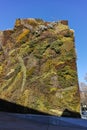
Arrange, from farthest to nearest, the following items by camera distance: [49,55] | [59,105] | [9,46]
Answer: [9,46], [49,55], [59,105]

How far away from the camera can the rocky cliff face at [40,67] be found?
14531 mm

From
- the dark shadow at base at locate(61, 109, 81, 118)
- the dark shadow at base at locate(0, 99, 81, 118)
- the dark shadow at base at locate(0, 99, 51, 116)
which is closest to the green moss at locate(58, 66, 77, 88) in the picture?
the dark shadow at base at locate(61, 109, 81, 118)

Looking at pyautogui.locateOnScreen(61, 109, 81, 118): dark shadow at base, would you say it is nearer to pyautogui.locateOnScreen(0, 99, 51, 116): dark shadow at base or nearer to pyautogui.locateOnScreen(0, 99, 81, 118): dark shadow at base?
pyautogui.locateOnScreen(0, 99, 81, 118): dark shadow at base

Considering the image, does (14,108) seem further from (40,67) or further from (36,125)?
(36,125)

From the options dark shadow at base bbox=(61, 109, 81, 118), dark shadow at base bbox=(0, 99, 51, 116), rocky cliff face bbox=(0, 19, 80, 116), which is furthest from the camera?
dark shadow at base bbox=(0, 99, 51, 116)

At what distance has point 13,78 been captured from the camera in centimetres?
1603

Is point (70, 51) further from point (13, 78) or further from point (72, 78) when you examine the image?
point (13, 78)

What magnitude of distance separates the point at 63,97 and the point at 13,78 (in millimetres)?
3316

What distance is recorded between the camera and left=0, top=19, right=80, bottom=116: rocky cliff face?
1453cm

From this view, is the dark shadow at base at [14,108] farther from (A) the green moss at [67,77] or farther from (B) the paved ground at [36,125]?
(B) the paved ground at [36,125]

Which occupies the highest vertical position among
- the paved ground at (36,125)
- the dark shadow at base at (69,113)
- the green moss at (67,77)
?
the green moss at (67,77)

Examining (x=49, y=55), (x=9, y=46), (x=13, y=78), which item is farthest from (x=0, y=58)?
(x=49, y=55)

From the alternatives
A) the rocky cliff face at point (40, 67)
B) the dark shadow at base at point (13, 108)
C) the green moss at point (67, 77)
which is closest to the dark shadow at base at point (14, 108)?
the dark shadow at base at point (13, 108)

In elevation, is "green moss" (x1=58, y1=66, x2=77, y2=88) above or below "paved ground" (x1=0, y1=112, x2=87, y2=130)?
Result: above
